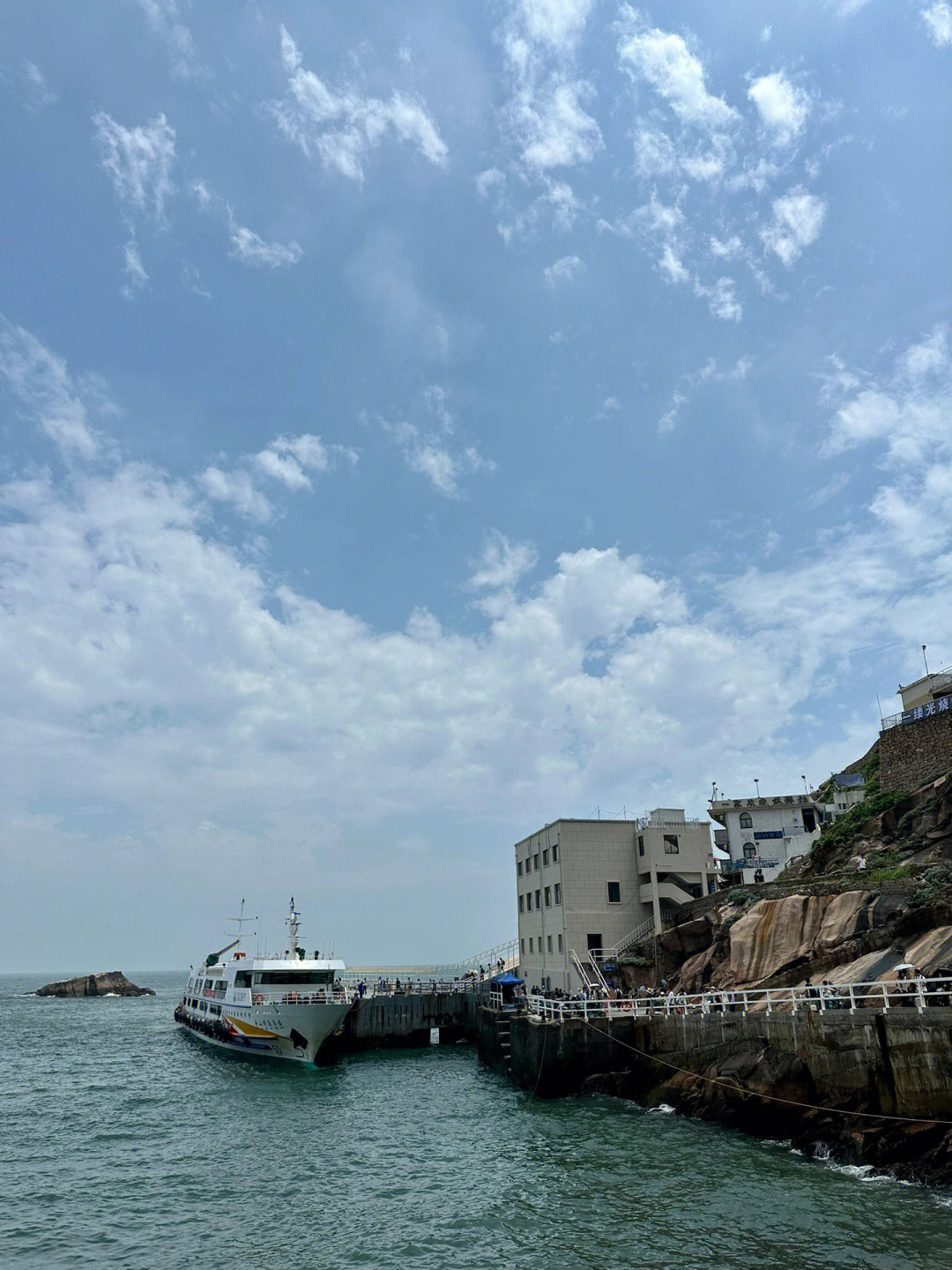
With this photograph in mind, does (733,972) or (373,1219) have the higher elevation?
(733,972)

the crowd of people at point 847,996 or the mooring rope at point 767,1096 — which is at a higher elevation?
the crowd of people at point 847,996

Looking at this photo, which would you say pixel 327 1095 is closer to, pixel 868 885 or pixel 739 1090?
pixel 739 1090

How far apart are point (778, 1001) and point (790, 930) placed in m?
12.0

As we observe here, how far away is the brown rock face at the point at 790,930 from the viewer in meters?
38.1

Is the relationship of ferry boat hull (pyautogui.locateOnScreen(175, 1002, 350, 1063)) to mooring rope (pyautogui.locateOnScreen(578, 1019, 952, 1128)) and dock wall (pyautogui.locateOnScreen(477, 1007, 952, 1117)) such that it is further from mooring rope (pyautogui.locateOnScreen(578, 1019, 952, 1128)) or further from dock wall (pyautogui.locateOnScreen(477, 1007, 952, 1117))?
mooring rope (pyautogui.locateOnScreen(578, 1019, 952, 1128))

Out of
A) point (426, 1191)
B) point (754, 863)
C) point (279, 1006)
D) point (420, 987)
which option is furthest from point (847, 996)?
point (420, 987)

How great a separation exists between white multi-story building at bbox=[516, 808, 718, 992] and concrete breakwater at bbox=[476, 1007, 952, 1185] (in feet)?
54.4

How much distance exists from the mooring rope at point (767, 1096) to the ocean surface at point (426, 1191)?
58.1 inches

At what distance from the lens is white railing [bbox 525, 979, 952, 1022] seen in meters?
25.8

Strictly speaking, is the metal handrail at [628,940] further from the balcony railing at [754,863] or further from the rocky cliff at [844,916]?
the balcony railing at [754,863]

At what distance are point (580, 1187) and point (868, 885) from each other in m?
22.3

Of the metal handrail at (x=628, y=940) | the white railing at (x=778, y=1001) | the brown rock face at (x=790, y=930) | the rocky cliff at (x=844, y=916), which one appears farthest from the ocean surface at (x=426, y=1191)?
the metal handrail at (x=628, y=940)

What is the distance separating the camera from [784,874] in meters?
61.1

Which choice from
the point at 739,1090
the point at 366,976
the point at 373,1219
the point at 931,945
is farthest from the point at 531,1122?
the point at 366,976
